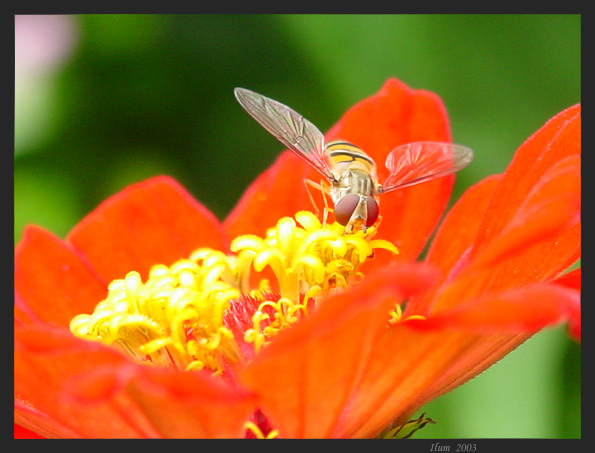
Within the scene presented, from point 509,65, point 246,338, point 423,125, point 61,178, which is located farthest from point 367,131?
point 61,178

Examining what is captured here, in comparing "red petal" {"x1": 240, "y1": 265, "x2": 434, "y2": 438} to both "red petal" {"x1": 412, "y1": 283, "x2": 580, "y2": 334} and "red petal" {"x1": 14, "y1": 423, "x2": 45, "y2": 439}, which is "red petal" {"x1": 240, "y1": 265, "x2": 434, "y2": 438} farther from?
"red petal" {"x1": 14, "y1": 423, "x2": 45, "y2": 439}

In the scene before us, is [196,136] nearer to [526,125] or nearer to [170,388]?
[526,125]

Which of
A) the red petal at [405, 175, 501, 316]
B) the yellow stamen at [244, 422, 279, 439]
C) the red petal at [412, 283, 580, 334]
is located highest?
the red petal at [405, 175, 501, 316]

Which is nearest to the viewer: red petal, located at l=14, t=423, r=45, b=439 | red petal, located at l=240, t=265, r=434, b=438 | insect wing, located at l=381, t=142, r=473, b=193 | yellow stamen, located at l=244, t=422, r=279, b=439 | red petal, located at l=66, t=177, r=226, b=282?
red petal, located at l=240, t=265, r=434, b=438

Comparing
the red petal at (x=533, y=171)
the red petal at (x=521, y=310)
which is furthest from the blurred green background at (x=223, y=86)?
the red petal at (x=521, y=310)

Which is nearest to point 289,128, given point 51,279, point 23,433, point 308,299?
point 308,299

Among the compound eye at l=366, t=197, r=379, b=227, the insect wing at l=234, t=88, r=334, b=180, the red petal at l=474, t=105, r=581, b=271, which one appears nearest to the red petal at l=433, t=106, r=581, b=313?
the red petal at l=474, t=105, r=581, b=271
